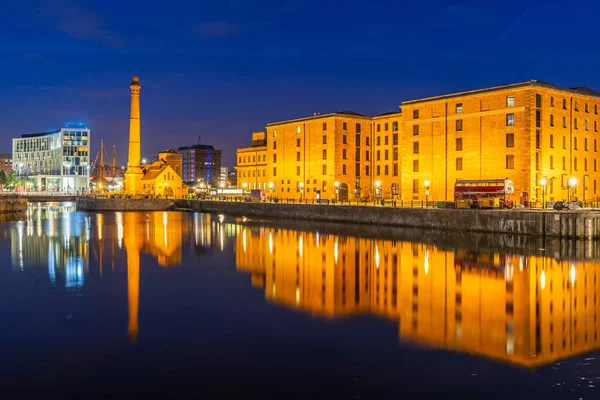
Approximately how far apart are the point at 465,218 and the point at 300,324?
3393 cm

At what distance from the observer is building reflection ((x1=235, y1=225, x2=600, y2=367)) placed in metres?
16.8

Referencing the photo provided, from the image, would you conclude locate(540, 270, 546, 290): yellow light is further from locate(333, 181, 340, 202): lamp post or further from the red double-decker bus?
locate(333, 181, 340, 202): lamp post

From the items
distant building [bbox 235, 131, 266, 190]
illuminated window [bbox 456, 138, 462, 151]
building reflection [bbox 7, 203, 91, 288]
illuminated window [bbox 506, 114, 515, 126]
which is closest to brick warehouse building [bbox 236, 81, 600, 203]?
illuminated window [bbox 506, 114, 515, 126]

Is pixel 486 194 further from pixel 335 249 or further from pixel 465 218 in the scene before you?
pixel 335 249

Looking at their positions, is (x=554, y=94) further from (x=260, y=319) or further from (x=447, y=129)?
(x=260, y=319)

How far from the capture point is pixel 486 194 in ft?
179

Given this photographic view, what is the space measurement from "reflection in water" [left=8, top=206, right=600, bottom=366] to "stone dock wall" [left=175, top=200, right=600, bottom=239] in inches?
79.5

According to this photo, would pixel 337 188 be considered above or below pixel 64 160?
below

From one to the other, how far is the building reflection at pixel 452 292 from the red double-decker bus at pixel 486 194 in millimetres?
14711

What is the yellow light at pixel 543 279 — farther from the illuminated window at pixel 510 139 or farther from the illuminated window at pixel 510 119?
the illuminated window at pixel 510 119

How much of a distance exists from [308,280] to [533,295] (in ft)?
31.6

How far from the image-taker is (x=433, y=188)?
66.9 m

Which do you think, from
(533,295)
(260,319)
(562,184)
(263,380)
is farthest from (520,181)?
(263,380)

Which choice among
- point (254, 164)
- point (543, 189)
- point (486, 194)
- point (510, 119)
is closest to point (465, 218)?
point (486, 194)
